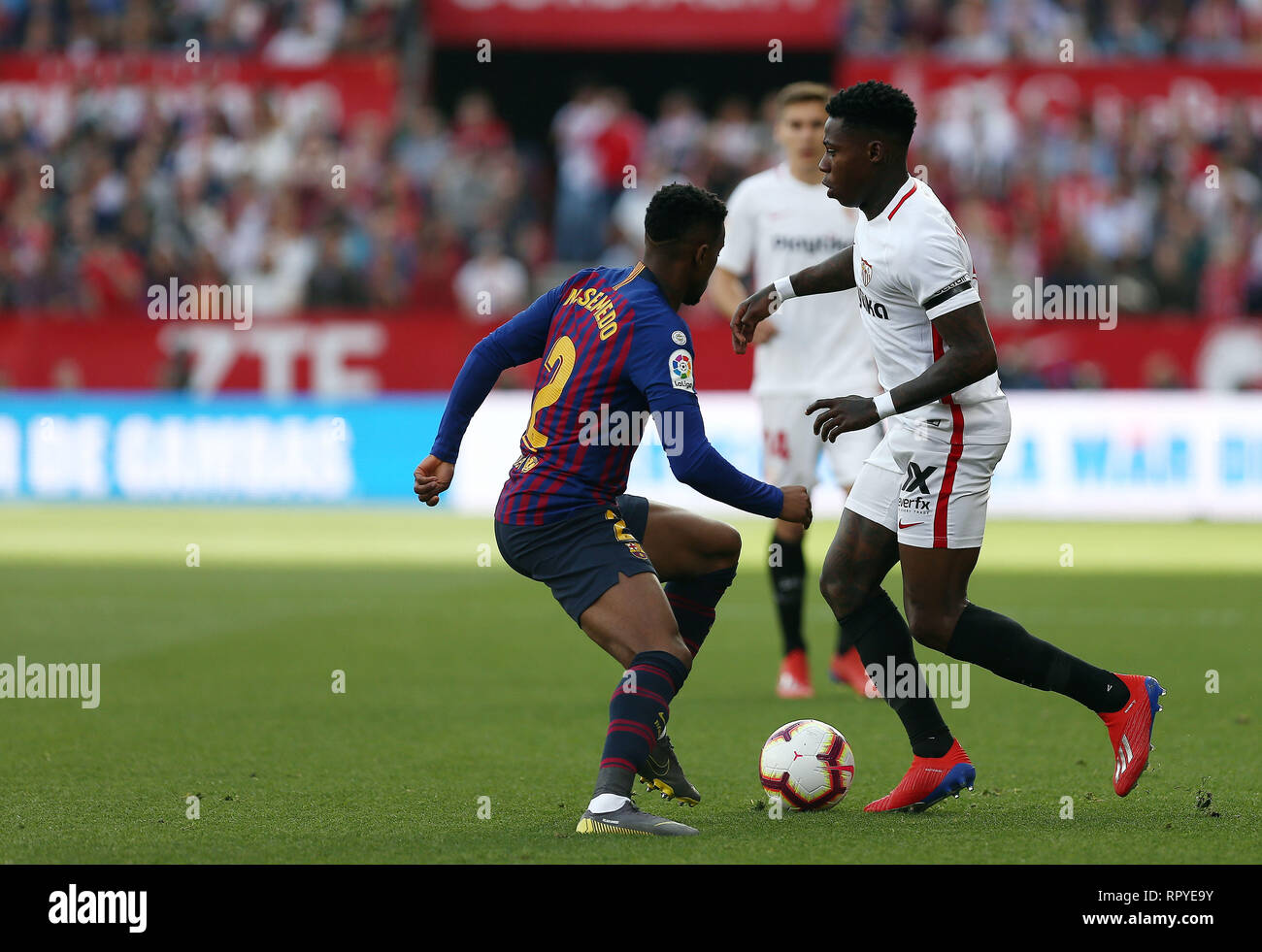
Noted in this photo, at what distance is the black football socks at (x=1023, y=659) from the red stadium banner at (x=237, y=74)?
20.0 metres

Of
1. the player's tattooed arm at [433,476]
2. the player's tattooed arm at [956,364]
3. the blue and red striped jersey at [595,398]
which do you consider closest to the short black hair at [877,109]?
the player's tattooed arm at [956,364]

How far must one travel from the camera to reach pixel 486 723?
7574mm

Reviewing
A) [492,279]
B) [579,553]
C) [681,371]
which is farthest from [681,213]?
[492,279]

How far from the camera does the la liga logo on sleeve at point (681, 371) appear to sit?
5.29 meters

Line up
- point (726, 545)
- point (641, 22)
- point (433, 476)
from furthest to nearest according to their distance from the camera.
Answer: point (641, 22) < point (726, 545) < point (433, 476)

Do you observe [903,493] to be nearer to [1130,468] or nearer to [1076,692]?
[1076,692]

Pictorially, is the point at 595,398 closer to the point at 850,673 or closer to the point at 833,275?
the point at 833,275

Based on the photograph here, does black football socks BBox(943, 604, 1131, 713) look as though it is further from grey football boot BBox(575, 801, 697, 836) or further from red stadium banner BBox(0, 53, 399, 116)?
red stadium banner BBox(0, 53, 399, 116)

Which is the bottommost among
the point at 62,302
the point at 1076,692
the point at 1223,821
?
the point at 1223,821

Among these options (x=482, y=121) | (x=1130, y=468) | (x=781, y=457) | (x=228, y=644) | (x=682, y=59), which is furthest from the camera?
(x=682, y=59)

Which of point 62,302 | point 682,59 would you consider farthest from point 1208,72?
point 62,302

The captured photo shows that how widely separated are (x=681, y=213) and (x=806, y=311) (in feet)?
10.9

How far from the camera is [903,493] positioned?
5734mm

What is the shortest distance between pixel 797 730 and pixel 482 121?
18.7 meters
